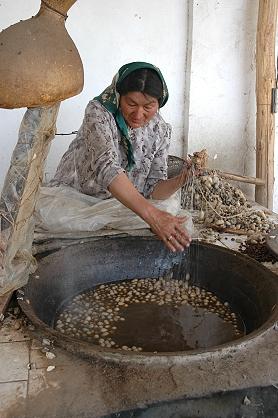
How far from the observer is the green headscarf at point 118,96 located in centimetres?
254

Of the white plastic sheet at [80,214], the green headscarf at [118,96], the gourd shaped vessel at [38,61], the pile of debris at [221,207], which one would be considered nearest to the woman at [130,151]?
the green headscarf at [118,96]

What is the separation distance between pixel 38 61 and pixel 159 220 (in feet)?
3.44

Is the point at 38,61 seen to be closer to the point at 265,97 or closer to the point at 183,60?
the point at 183,60

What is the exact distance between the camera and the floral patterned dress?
2.69 meters

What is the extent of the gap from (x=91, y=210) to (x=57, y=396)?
158 centimetres

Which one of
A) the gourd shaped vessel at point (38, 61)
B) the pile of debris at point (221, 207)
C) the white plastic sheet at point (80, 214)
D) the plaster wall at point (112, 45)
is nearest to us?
the gourd shaped vessel at point (38, 61)

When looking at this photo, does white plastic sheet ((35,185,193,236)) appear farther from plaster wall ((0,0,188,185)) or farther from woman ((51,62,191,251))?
plaster wall ((0,0,188,185))

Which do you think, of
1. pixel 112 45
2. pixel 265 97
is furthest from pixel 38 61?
pixel 265 97

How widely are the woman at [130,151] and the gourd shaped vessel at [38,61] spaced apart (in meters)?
0.92

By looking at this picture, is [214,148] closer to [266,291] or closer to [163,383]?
[266,291]

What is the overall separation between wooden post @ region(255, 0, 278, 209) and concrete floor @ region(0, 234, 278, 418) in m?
3.05

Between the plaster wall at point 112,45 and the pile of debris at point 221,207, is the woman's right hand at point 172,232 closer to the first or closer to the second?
the pile of debris at point 221,207

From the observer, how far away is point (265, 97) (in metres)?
4.28

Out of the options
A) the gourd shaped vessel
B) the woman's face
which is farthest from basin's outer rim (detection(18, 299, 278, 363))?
the woman's face
